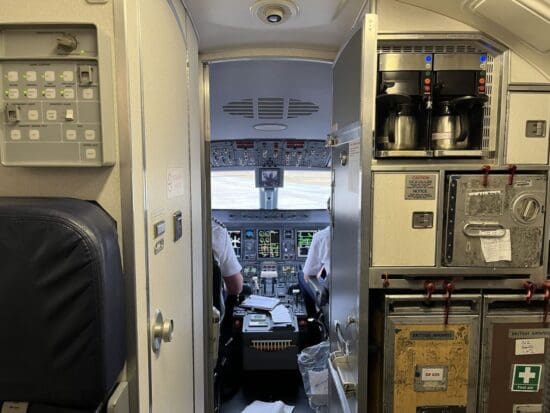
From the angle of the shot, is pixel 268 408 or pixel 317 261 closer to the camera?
pixel 268 408

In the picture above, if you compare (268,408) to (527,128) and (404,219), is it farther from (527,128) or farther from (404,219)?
→ (527,128)

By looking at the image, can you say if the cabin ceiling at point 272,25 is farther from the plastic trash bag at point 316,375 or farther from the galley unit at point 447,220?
the plastic trash bag at point 316,375

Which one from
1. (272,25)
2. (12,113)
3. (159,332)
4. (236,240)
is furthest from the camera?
(236,240)

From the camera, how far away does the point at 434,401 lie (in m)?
1.53

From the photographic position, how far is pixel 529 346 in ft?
5.07

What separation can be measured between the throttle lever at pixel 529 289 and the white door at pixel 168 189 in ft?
4.98

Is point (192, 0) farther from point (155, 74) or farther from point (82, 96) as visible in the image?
point (82, 96)

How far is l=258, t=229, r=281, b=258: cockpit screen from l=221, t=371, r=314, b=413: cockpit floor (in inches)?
63.6

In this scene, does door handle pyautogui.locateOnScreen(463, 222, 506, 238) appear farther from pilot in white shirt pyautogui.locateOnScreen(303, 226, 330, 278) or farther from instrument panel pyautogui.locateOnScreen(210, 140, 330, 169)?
instrument panel pyautogui.locateOnScreen(210, 140, 330, 169)

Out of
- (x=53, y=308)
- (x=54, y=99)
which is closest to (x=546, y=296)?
(x=53, y=308)

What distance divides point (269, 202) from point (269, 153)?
72 cm

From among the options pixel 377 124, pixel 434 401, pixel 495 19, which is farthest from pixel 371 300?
pixel 495 19

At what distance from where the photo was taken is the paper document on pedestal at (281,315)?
328 cm

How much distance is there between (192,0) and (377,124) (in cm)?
97
